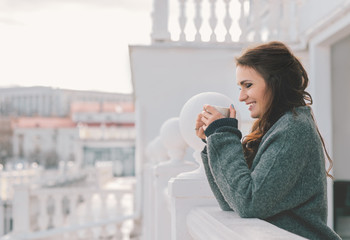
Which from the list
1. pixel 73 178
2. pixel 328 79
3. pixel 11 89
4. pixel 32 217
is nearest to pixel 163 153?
pixel 328 79

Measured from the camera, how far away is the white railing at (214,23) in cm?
450

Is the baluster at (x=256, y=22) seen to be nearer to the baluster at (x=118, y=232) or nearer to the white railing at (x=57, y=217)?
the white railing at (x=57, y=217)

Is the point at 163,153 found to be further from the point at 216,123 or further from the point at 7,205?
the point at 7,205

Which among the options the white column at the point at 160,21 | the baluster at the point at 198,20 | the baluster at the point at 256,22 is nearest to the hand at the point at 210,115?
the white column at the point at 160,21

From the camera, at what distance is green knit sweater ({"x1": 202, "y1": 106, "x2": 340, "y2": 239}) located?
911 millimetres

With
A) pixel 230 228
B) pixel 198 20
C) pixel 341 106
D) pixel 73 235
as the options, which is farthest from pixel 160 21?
pixel 230 228

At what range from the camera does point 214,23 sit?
4559 millimetres

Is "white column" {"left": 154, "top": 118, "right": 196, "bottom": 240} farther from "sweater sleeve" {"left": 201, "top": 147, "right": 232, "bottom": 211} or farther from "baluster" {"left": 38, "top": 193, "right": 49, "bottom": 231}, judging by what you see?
"baluster" {"left": 38, "top": 193, "right": 49, "bottom": 231}

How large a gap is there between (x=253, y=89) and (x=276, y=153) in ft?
0.69

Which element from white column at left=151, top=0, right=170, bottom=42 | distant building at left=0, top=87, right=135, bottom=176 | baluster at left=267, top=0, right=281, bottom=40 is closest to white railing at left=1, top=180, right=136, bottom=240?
white column at left=151, top=0, right=170, bottom=42

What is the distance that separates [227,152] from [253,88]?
7.5 inches

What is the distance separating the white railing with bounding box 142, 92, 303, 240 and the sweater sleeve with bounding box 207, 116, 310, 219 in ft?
0.14

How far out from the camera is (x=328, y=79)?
4500mm

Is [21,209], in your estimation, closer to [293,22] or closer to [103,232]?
[103,232]
